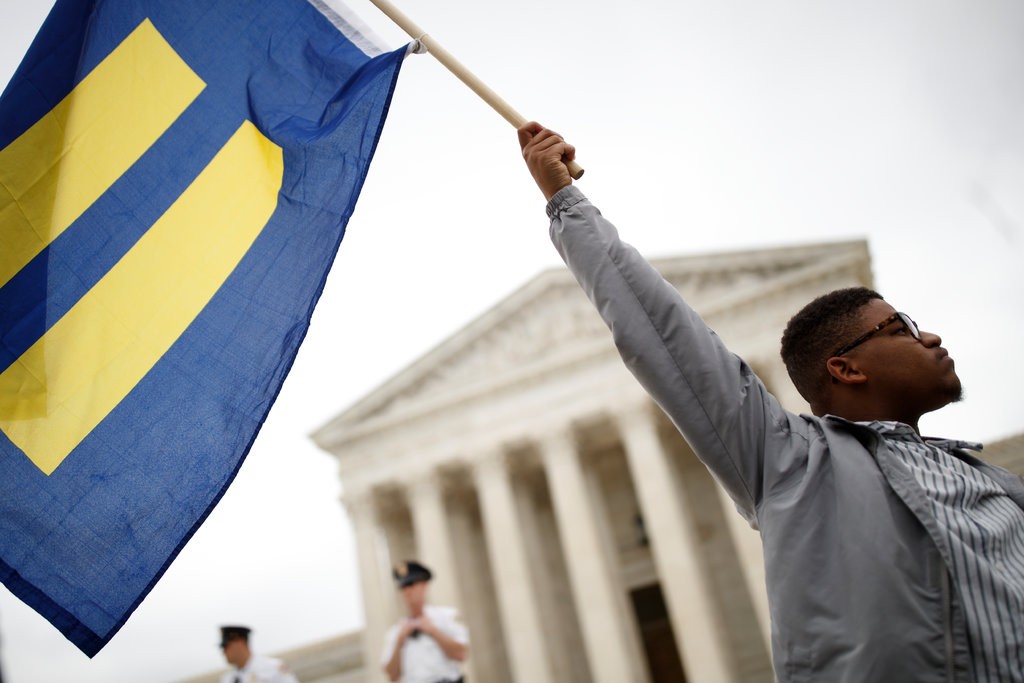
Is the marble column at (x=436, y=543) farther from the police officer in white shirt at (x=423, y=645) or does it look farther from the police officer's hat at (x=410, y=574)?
the police officer in white shirt at (x=423, y=645)

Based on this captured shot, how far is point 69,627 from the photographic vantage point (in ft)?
9.66

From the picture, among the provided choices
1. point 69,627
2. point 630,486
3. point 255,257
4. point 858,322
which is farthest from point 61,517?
point 630,486

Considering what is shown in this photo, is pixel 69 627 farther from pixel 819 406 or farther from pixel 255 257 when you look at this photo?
pixel 819 406

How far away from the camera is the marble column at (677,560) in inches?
793

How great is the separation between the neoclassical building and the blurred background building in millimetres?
58

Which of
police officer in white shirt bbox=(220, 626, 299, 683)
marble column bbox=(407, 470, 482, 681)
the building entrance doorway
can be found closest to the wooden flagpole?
police officer in white shirt bbox=(220, 626, 299, 683)

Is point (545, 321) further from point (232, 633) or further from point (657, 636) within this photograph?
point (232, 633)

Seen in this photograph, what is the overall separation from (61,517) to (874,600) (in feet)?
9.84

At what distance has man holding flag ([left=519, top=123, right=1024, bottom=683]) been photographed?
1643 millimetres

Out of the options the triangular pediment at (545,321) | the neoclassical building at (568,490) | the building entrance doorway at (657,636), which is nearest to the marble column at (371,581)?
the neoclassical building at (568,490)

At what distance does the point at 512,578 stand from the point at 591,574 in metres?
2.45

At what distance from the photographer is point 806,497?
1855 mm

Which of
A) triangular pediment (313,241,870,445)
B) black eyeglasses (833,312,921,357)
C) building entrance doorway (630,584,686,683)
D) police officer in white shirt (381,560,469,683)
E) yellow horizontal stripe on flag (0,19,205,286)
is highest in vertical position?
triangular pediment (313,241,870,445)

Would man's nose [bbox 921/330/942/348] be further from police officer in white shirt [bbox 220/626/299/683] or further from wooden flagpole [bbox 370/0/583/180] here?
police officer in white shirt [bbox 220/626/299/683]
